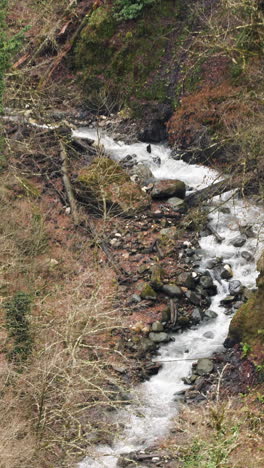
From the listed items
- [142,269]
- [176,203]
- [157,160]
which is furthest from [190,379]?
[157,160]

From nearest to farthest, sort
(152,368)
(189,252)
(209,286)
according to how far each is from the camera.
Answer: (152,368)
(209,286)
(189,252)

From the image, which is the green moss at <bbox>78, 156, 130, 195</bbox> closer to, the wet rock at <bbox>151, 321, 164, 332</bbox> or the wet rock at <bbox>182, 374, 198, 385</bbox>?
the wet rock at <bbox>151, 321, 164, 332</bbox>

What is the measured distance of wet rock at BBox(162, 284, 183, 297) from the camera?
14.4 m

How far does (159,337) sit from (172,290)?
1.42 m

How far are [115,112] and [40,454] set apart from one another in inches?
603

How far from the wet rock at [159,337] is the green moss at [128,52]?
10.3 metres

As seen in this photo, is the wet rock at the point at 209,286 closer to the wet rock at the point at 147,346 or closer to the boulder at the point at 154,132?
the wet rock at the point at 147,346

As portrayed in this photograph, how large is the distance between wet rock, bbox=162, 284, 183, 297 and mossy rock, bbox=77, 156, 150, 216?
333cm

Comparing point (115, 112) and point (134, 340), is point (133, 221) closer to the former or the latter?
point (134, 340)

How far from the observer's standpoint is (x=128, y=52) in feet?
74.0

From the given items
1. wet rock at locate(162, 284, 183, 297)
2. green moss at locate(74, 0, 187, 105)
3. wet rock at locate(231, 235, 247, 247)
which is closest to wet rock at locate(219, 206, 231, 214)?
wet rock at locate(231, 235, 247, 247)

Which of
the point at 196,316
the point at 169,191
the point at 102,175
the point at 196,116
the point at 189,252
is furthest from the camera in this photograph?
the point at 196,116

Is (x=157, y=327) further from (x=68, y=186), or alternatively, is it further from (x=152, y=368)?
(x=68, y=186)

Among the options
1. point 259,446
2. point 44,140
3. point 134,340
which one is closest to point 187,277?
point 134,340
